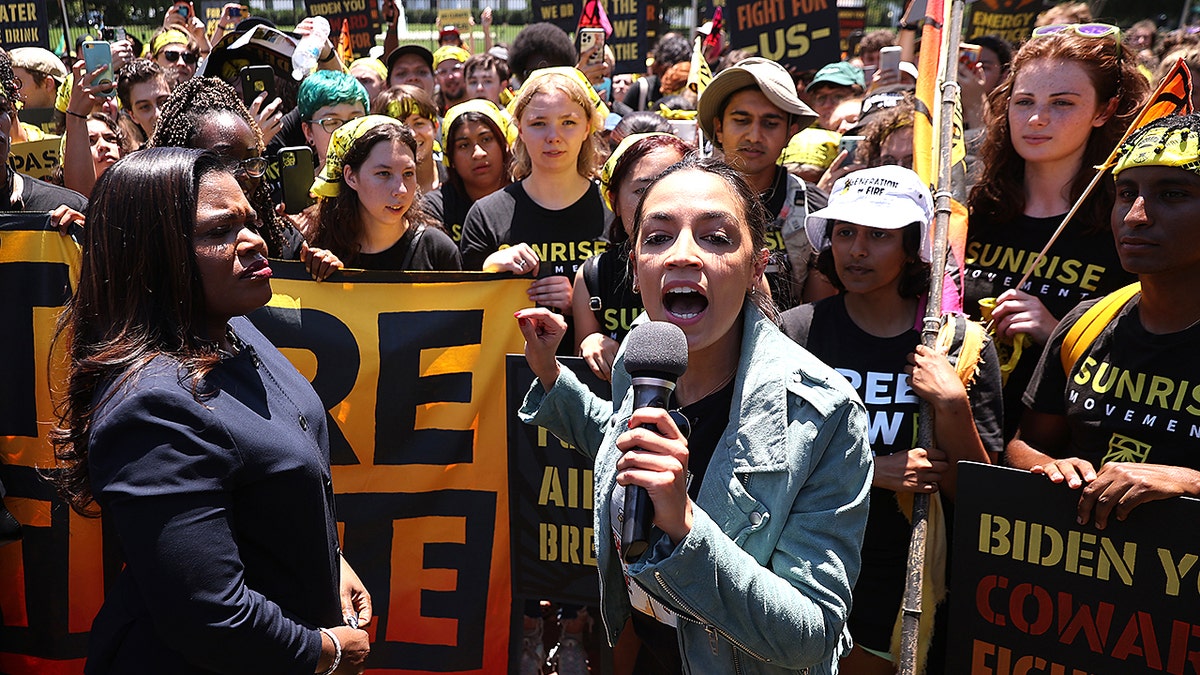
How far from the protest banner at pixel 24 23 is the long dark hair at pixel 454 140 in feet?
16.5

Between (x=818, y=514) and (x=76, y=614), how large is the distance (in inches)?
131

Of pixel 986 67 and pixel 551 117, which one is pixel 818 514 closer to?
pixel 551 117

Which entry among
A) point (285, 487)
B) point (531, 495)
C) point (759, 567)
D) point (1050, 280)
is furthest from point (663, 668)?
point (1050, 280)

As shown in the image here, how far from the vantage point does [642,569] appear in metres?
1.84

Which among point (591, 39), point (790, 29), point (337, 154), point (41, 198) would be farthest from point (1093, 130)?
point (591, 39)

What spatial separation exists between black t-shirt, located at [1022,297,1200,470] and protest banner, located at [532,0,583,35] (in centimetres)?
877

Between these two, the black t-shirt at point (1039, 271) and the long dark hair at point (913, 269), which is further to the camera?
the black t-shirt at point (1039, 271)

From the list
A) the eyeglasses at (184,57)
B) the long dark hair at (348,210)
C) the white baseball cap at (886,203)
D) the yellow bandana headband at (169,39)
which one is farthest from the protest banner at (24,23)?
the white baseball cap at (886,203)

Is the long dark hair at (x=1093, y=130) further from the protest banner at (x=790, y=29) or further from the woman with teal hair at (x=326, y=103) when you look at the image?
the woman with teal hair at (x=326, y=103)

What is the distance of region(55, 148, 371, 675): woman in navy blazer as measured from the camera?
6.64 feet

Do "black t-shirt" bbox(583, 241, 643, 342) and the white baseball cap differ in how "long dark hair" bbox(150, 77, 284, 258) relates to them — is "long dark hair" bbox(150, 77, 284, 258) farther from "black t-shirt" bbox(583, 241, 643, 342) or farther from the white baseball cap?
the white baseball cap

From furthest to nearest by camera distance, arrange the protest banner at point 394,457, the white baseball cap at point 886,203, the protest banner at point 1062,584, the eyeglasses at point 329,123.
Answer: the eyeglasses at point 329,123 → the protest banner at point 394,457 → the white baseball cap at point 886,203 → the protest banner at point 1062,584

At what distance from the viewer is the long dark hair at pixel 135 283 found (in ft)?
7.23

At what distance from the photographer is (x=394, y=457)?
13.7ft
